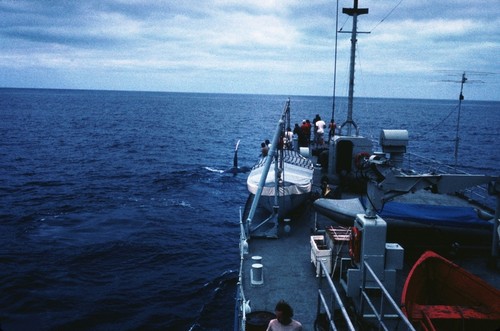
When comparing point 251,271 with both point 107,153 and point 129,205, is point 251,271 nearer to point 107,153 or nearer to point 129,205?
point 129,205

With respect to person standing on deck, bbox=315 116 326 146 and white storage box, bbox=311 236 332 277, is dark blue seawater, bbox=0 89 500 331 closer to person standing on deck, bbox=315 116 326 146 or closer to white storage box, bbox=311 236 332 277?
white storage box, bbox=311 236 332 277

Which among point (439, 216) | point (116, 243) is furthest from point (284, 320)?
point (116, 243)

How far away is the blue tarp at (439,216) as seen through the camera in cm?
1247

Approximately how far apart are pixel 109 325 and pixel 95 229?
10.4 m

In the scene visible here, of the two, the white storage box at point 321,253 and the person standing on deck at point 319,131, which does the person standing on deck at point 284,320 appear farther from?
the person standing on deck at point 319,131

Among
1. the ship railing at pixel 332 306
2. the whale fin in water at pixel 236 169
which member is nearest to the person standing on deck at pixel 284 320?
the ship railing at pixel 332 306

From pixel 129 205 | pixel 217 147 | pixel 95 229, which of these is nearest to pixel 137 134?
pixel 217 147

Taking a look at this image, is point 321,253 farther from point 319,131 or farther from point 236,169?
point 236,169

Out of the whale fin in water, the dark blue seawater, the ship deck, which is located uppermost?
the ship deck

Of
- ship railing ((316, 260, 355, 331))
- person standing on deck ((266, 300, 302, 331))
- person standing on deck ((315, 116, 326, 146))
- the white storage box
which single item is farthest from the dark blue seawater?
person standing on deck ((266, 300, 302, 331))

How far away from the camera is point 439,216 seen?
1269cm

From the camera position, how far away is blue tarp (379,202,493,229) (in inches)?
491

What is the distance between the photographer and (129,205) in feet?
101

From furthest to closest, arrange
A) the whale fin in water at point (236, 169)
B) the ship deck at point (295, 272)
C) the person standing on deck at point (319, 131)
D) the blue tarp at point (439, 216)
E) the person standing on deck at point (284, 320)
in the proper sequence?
the whale fin in water at point (236, 169), the person standing on deck at point (319, 131), the blue tarp at point (439, 216), the ship deck at point (295, 272), the person standing on deck at point (284, 320)
